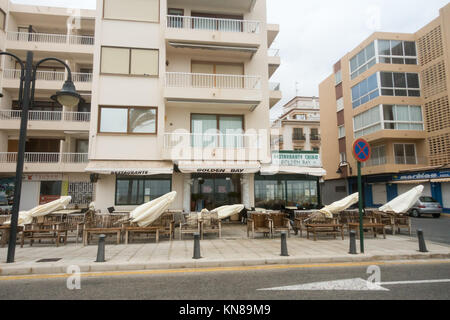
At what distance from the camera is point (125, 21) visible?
52.3 feet

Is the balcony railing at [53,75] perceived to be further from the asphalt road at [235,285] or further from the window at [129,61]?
the asphalt road at [235,285]

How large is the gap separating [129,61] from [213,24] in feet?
18.9

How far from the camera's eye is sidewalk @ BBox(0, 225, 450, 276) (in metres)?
6.70

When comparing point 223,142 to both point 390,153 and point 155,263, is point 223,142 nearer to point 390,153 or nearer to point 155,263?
point 155,263

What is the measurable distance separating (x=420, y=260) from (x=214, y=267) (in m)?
5.41

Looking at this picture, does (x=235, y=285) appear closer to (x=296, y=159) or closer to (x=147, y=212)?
(x=147, y=212)

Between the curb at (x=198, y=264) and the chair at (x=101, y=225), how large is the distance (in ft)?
10.5

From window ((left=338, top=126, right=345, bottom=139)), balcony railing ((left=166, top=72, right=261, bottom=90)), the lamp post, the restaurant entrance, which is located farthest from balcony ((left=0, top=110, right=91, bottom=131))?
window ((left=338, top=126, right=345, bottom=139))

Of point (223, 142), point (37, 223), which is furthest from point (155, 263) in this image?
point (223, 142)

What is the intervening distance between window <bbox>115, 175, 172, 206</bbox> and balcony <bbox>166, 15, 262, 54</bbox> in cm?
763

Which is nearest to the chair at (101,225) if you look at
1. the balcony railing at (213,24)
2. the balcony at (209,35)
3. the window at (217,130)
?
the window at (217,130)

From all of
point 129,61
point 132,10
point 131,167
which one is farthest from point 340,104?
point 131,167

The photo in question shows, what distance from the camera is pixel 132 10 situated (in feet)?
53.1

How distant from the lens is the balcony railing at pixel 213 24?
679 inches
